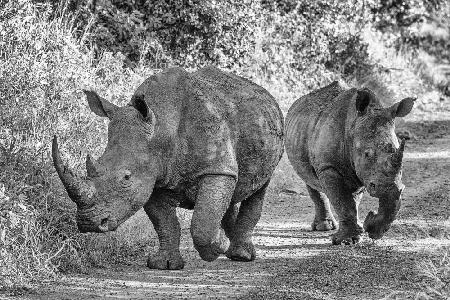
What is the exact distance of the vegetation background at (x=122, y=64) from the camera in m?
8.35

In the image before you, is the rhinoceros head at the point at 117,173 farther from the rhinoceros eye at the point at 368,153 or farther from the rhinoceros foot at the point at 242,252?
the rhinoceros eye at the point at 368,153

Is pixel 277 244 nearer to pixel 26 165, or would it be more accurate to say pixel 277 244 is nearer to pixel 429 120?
pixel 26 165

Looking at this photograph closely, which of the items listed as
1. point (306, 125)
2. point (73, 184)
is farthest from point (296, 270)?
point (306, 125)

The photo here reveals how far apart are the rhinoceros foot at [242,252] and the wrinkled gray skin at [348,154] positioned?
1.07m

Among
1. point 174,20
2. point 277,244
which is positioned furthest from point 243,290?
point 174,20

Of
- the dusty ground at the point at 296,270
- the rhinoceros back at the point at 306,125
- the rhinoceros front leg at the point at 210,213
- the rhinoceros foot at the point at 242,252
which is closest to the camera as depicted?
the dusty ground at the point at 296,270

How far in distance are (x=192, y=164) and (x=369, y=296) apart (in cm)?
169

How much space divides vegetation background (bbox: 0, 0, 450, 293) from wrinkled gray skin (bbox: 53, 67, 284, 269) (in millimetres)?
839

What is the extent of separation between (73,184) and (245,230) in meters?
2.38

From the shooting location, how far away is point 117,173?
7387mm

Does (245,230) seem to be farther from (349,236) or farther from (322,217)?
(322,217)

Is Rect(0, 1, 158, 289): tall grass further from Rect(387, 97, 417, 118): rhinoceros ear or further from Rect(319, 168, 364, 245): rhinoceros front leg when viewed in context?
Rect(387, 97, 417, 118): rhinoceros ear

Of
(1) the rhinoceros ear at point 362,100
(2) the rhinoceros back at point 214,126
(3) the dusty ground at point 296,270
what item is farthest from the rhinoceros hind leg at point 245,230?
(1) the rhinoceros ear at point 362,100

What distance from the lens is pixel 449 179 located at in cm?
1391
